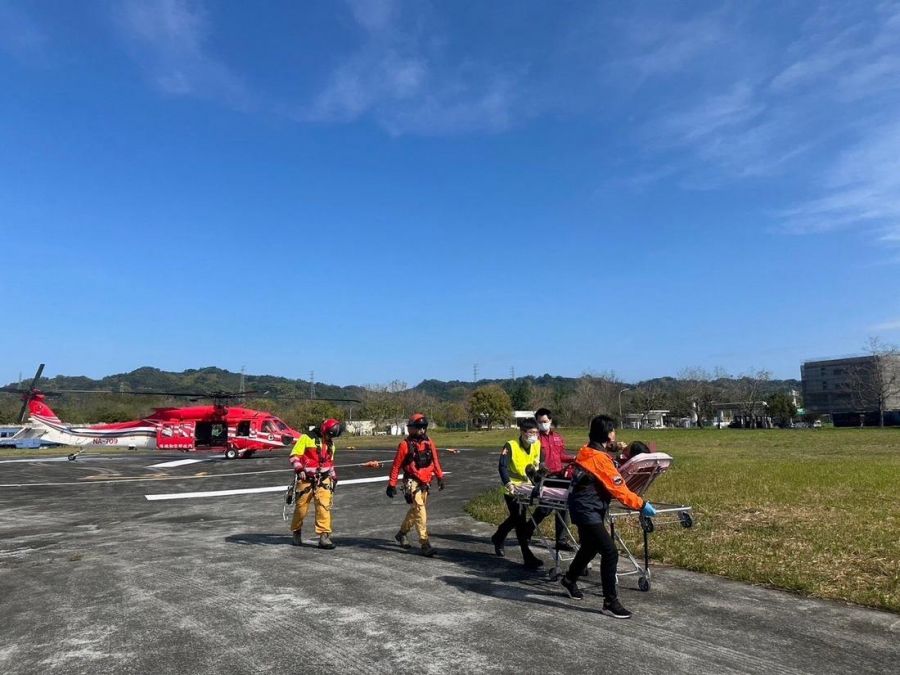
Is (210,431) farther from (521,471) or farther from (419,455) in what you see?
(521,471)

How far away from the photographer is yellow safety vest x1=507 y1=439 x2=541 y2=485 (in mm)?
8195

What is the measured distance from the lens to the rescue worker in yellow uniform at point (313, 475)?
9656 mm

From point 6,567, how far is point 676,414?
103767 mm

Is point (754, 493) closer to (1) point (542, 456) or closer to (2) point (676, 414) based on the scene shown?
(1) point (542, 456)

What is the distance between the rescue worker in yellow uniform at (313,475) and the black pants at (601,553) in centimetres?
462

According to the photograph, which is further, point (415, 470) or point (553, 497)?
point (415, 470)

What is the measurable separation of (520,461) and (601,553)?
2.46 meters

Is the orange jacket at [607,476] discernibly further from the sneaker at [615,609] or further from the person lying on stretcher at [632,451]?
the sneaker at [615,609]

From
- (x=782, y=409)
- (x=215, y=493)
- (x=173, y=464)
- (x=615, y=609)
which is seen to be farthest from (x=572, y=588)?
(x=782, y=409)

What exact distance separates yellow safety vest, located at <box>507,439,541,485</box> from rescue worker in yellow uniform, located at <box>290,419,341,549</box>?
123 inches

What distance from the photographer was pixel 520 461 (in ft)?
27.0

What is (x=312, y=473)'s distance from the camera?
9766 mm

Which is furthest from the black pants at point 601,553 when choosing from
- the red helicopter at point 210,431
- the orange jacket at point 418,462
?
the red helicopter at point 210,431

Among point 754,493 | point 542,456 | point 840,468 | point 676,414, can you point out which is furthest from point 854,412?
point 542,456
